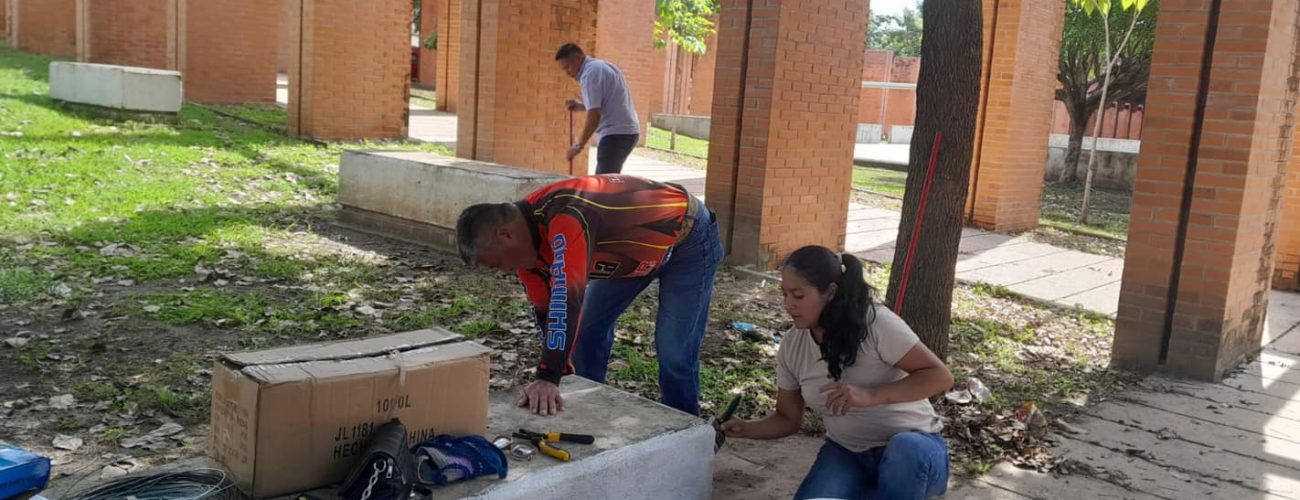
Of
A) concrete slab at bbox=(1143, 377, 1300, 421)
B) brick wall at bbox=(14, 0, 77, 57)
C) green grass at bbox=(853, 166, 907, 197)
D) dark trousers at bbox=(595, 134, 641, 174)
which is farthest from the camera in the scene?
brick wall at bbox=(14, 0, 77, 57)

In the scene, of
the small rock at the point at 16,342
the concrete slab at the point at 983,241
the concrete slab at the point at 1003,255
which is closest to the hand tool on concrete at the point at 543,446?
the small rock at the point at 16,342

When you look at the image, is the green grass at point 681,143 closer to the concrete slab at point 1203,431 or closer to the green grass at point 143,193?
the green grass at point 143,193

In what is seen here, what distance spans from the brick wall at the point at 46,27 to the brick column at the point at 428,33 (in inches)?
313

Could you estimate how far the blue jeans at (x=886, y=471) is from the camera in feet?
11.3

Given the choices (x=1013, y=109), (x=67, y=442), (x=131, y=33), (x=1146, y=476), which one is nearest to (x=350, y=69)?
(x=131, y=33)

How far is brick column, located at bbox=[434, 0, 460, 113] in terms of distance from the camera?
22.7m

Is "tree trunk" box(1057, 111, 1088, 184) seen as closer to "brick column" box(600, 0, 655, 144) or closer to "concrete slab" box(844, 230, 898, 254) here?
"brick column" box(600, 0, 655, 144)

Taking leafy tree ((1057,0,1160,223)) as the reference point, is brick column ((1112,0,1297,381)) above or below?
below

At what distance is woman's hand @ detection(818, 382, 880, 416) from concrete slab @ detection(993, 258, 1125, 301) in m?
5.82

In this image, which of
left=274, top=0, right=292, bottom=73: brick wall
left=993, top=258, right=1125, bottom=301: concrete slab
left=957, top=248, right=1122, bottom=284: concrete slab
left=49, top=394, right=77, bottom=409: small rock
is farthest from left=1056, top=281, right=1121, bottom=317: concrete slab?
left=274, top=0, right=292, bottom=73: brick wall

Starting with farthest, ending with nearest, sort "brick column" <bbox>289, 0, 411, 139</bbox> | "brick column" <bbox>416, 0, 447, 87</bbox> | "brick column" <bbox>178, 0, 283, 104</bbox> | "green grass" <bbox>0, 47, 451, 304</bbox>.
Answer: "brick column" <bbox>416, 0, 447, 87</bbox>
"brick column" <bbox>178, 0, 283, 104</bbox>
"brick column" <bbox>289, 0, 411, 139</bbox>
"green grass" <bbox>0, 47, 451, 304</bbox>

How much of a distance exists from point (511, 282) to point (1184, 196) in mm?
4772

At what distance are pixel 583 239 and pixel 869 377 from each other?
3.75ft

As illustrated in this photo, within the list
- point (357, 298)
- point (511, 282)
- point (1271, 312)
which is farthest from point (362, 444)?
point (1271, 312)
